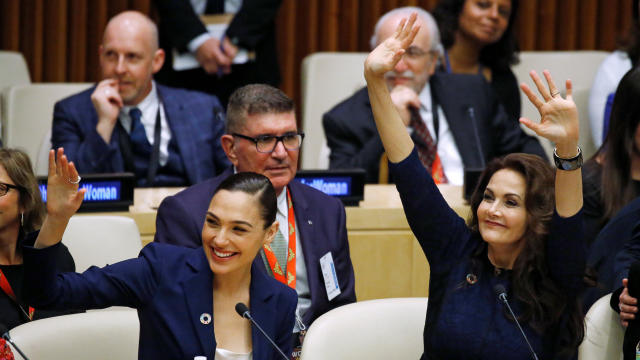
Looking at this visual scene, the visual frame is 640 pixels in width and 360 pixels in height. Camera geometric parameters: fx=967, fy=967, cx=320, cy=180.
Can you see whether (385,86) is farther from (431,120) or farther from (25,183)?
(431,120)

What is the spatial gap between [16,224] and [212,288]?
64 centimetres

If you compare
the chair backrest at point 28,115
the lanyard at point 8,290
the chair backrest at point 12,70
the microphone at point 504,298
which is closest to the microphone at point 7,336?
the lanyard at point 8,290

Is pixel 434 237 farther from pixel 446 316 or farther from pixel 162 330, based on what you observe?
pixel 162 330

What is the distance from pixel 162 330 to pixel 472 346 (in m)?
0.73

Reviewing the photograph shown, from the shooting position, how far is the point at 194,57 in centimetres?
442

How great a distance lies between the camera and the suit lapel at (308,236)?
2760 millimetres

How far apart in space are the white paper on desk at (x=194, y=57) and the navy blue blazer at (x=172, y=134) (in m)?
0.46

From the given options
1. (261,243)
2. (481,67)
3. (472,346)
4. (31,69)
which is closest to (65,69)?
(31,69)

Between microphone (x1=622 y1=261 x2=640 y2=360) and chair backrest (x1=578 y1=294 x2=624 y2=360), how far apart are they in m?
0.02

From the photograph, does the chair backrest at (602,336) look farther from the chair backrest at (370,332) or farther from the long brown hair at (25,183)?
the long brown hair at (25,183)

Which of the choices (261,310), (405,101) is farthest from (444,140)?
(261,310)

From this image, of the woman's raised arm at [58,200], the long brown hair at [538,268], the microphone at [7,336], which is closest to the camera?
the microphone at [7,336]

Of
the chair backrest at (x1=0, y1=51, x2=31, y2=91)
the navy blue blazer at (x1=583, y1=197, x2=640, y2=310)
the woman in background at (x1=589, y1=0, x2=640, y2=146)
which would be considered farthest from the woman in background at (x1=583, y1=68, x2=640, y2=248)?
the chair backrest at (x1=0, y1=51, x2=31, y2=91)

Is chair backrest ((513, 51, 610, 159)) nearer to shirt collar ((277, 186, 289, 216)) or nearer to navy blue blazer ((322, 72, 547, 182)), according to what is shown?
navy blue blazer ((322, 72, 547, 182))
